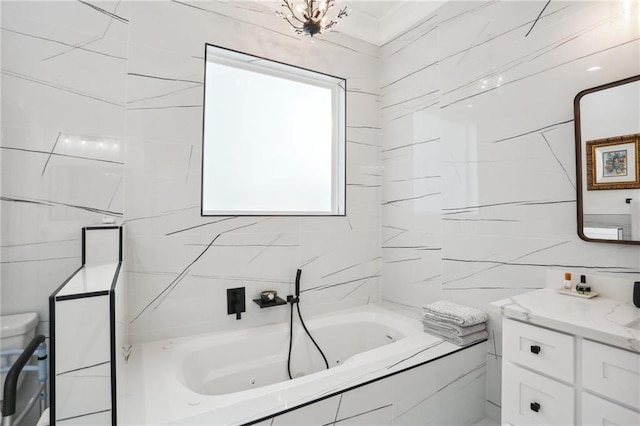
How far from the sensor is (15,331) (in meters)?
1.37

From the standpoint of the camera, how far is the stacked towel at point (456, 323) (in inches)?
70.3

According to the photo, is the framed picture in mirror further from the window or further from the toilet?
the toilet

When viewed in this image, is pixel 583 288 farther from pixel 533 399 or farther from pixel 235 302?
pixel 235 302

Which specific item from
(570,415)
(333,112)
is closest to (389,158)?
(333,112)

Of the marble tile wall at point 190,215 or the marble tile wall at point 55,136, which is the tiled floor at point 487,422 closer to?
the marble tile wall at point 190,215

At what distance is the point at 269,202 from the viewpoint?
2326 mm

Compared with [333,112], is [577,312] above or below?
below

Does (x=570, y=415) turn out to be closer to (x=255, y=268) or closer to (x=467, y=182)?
(x=467, y=182)

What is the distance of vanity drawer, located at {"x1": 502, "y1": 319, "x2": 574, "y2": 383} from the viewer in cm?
110

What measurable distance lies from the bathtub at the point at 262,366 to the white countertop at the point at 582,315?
0.56 m

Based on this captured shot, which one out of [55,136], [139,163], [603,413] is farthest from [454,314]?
[55,136]

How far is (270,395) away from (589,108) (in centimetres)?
197

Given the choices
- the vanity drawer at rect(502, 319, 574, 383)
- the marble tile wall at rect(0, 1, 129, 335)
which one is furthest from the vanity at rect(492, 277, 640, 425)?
the marble tile wall at rect(0, 1, 129, 335)

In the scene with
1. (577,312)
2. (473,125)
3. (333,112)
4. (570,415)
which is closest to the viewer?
(570,415)
